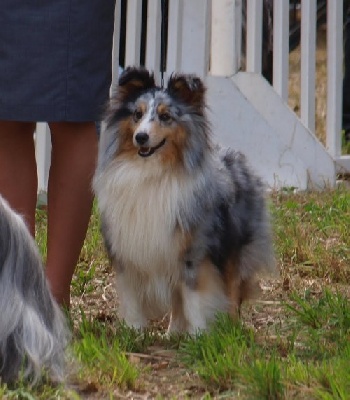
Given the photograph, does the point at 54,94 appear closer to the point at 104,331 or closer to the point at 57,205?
the point at 57,205

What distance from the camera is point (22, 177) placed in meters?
5.31

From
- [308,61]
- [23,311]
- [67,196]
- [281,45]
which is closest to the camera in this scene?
[23,311]

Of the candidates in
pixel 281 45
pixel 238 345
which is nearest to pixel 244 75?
pixel 281 45

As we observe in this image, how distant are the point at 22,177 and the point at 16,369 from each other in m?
1.64

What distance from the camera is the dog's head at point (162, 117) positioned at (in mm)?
4938

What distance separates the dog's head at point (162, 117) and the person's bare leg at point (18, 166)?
45cm

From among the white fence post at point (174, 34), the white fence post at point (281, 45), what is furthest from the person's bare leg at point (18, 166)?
the white fence post at point (281, 45)

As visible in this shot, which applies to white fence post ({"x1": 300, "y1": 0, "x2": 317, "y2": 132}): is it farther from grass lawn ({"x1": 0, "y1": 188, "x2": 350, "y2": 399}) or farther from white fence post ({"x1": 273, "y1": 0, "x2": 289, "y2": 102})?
grass lawn ({"x1": 0, "y1": 188, "x2": 350, "y2": 399})

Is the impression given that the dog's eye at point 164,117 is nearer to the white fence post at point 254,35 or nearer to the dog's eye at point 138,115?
the dog's eye at point 138,115

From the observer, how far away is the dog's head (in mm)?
4938

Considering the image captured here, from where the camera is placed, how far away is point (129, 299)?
16.9 ft

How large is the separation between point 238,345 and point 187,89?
1.19 meters

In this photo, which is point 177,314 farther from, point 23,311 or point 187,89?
point 23,311

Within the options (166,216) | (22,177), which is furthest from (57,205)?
(166,216)
